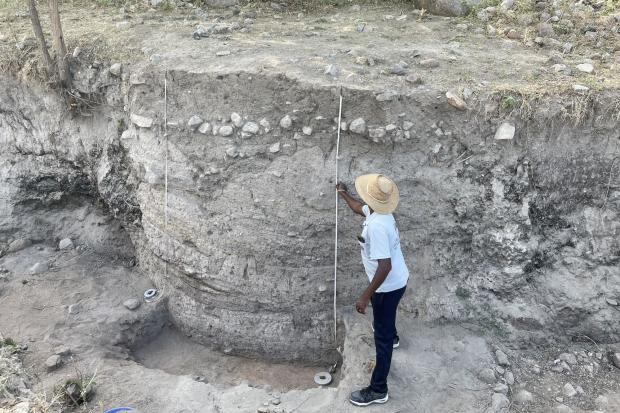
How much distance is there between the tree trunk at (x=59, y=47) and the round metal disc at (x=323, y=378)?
3409 millimetres

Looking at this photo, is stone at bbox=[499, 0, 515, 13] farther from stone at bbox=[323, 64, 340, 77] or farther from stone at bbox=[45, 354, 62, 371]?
stone at bbox=[45, 354, 62, 371]

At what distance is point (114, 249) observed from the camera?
528cm

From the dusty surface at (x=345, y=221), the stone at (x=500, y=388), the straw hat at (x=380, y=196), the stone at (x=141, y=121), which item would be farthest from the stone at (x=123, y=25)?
the stone at (x=500, y=388)

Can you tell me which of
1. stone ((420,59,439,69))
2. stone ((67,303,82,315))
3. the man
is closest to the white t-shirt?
the man

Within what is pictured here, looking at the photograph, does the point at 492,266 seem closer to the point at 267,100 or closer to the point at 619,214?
the point at 619,214

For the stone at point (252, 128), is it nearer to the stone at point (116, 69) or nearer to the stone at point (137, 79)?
the stone at point (137, 79)

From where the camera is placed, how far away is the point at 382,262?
3.10m

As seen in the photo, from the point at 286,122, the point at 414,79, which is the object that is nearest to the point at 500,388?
the point at 414,79

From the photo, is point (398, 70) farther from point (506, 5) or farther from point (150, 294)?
point (150, 294)

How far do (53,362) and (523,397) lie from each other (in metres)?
3.32

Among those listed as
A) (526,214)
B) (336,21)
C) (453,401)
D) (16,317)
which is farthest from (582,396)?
(16,317)

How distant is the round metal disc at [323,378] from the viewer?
13.5 ft

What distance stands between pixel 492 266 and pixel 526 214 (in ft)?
1.50

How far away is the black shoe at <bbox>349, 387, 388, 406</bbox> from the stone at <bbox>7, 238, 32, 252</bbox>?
12.1 feet
